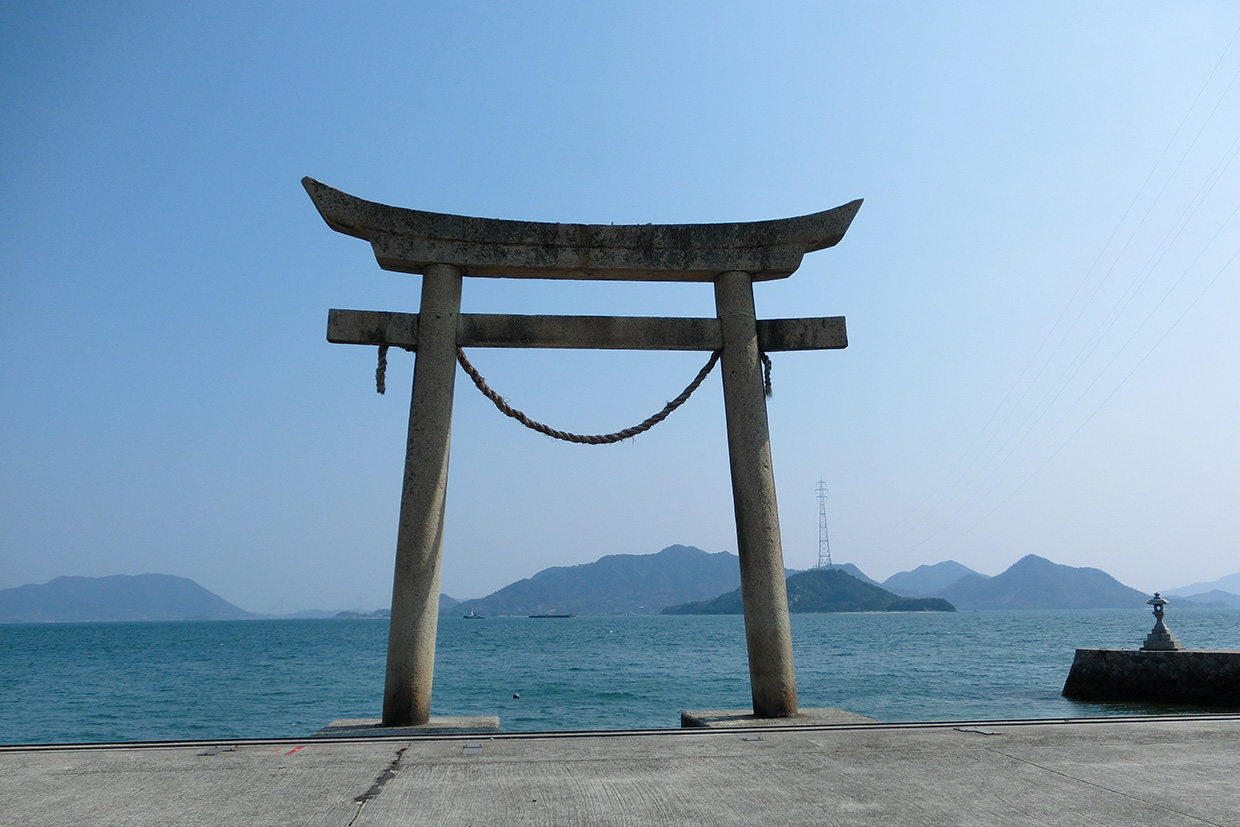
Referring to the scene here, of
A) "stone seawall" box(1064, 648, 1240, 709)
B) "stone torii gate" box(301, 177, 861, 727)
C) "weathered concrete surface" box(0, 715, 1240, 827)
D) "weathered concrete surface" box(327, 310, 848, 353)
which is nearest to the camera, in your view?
"weathered concrete surface" box(0, 715, 1240, 827)

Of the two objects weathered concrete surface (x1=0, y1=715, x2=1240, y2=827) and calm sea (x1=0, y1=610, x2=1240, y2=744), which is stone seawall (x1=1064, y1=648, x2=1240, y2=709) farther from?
weathered concrete surface (x1=0, y1=715, x2=1240, y2=827)

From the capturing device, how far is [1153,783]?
3.96m

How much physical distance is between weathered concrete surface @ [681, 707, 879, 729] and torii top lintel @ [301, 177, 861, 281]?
402 cm

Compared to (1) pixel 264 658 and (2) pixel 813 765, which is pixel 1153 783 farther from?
(1) pixel 264 658

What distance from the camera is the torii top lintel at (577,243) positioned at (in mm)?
7336

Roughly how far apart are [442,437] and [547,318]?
149cm

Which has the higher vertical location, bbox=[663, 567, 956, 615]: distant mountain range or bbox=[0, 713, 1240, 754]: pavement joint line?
bbox=[663, 567, 956, 615]: distant mountain range

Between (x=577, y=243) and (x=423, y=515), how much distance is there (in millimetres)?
2838

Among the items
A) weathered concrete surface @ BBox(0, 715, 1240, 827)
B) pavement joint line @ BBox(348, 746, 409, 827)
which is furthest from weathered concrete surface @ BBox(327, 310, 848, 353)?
pavement joint line @ BBox(348, 746, 409, 827)

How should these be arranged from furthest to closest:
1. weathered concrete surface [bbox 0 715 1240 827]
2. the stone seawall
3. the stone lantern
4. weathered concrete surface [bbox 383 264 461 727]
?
the stone lantern
the stone seawall
weathered concrete surface [bbox 383 264 461 727]
weathered concrete surface [bbox 0 715 1240 827]

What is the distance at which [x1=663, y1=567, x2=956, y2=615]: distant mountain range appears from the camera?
543 ft

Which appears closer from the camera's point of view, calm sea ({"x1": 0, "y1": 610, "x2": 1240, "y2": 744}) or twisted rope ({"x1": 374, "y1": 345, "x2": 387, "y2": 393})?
twisted rope ({"x1": 374, "y1": 345, "x2": 387, "y2": 393})

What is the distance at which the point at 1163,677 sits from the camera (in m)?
14.7

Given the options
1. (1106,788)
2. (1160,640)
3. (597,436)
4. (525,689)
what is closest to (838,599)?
(525,689)
